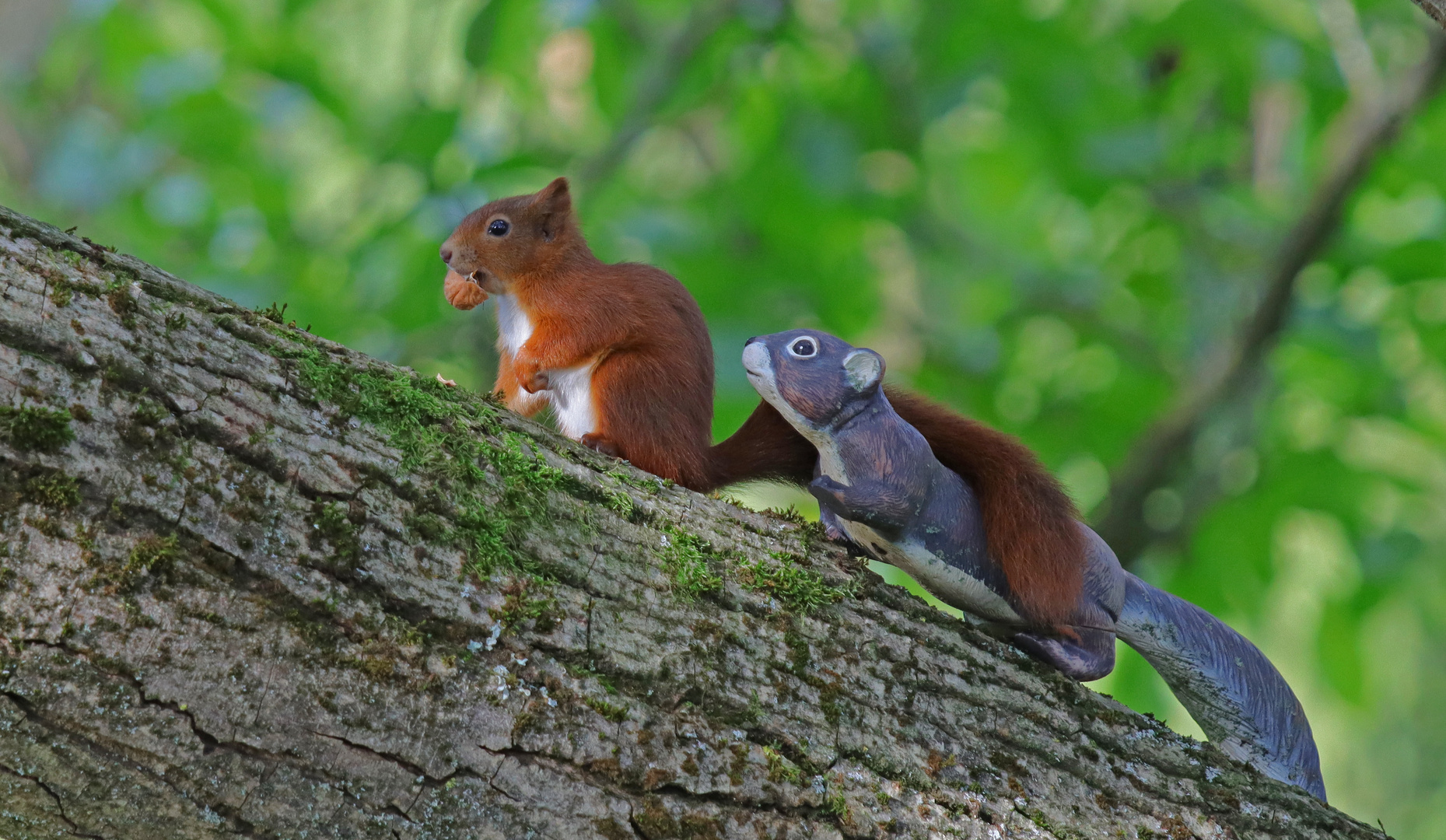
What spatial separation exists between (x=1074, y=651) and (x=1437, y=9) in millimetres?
1287

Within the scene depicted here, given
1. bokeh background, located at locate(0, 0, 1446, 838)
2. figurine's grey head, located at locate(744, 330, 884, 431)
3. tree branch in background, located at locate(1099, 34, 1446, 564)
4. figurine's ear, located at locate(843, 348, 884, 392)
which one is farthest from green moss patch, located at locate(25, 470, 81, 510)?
tree branch in background, located at locate(1099, 34, 1446, 564)

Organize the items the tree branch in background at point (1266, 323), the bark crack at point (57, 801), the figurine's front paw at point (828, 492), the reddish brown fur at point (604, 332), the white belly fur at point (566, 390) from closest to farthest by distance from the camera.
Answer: the bark crack at point (57, 801) → the figurine's front paw at point (828, 492) → the reddish brown fur at point (604, 332) → the white belly fur at point (566, 390) → the tree branch in background at point (1266, 323)

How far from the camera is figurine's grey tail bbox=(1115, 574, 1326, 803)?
2.31m

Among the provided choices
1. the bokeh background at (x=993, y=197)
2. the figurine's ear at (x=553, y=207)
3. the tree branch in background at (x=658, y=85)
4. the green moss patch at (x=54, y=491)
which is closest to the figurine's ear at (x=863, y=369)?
the figurine's ear at (x=553, y=207)

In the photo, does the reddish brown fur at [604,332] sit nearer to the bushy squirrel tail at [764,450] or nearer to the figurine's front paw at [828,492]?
the bushy squirrel tail at [764,450]

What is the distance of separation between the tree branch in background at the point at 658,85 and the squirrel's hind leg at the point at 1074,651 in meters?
3.19

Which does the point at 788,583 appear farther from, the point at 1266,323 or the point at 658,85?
the point at 1266,323

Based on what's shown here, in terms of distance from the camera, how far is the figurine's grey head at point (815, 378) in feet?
6.97

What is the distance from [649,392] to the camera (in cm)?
226

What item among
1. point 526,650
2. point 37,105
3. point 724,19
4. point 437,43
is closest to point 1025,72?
point 724,19

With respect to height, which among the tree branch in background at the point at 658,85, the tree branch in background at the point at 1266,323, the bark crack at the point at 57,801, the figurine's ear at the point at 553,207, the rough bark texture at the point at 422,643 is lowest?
the bark crack at the point at 57,801

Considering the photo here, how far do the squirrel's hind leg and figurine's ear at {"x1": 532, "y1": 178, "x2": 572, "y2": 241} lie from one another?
4.78 ft

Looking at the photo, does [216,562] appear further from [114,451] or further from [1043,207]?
[1043,207]

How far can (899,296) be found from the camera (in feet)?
20.3
